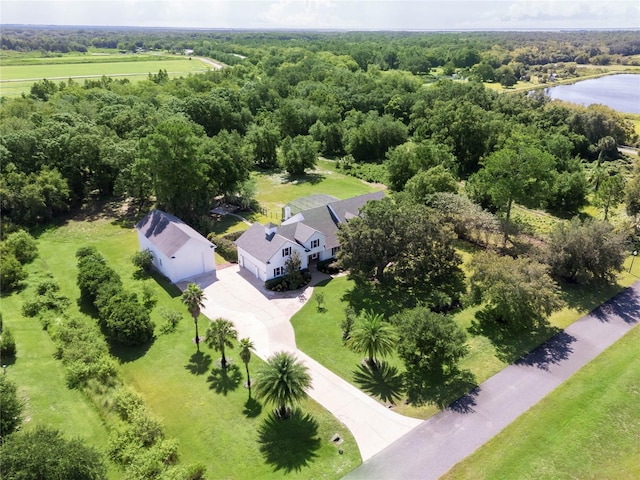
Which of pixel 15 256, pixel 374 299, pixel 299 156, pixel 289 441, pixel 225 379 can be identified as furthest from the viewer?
pixel 299 156

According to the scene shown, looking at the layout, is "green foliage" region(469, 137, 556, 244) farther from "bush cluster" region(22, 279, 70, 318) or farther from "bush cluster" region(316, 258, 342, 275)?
"bush cluster" region(22, 279, 70, 318)

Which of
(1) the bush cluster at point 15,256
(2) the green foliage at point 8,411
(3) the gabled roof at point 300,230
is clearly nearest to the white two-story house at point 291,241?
(3) the gabled roof at point 300,230

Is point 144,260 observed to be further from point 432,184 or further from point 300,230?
point 432,184

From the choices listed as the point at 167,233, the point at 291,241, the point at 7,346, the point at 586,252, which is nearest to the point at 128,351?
the point at 7,346

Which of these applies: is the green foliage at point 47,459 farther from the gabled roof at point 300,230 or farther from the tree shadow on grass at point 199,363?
the gabled roof at point 300,230

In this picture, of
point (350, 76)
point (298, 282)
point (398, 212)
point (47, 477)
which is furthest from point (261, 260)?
point (350, 76)

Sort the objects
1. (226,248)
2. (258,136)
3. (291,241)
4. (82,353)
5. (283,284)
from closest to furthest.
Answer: (82,353) → (283,284) → (291,241) → (226,248) → (258,136)
